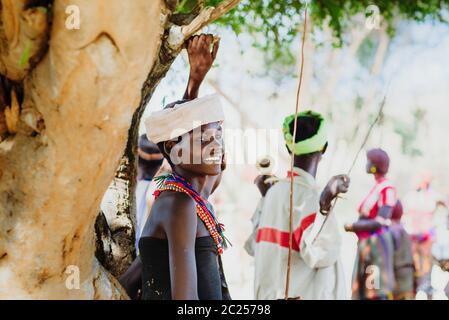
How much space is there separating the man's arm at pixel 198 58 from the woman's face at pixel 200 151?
0.30 metres

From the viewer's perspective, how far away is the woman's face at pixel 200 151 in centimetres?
390

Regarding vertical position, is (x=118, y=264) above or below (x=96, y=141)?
below

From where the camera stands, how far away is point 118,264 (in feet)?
14.0

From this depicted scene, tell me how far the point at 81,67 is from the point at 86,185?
0.53m

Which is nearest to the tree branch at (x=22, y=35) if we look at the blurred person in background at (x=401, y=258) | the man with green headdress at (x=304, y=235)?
the man with green headdress at (x=304, y=235)

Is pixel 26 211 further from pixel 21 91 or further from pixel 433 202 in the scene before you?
pixel 433 202

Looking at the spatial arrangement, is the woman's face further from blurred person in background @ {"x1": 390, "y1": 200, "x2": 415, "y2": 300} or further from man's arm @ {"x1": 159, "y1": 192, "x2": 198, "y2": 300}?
blurred person in background @ {"x1": 390, "y1": 200, "x2": 415, "y2": 300}

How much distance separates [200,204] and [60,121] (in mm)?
1022

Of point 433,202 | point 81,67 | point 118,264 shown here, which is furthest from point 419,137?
point 81,67

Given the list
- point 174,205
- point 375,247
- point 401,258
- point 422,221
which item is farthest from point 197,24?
point 422,221

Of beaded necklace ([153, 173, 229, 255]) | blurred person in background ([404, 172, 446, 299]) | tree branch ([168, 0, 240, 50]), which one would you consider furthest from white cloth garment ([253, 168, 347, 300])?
Answer: blurred person in background ([404, 172, 446, 299])

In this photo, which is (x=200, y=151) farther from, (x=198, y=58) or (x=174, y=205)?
(x=198, y=58)

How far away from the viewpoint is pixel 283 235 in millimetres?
5328
